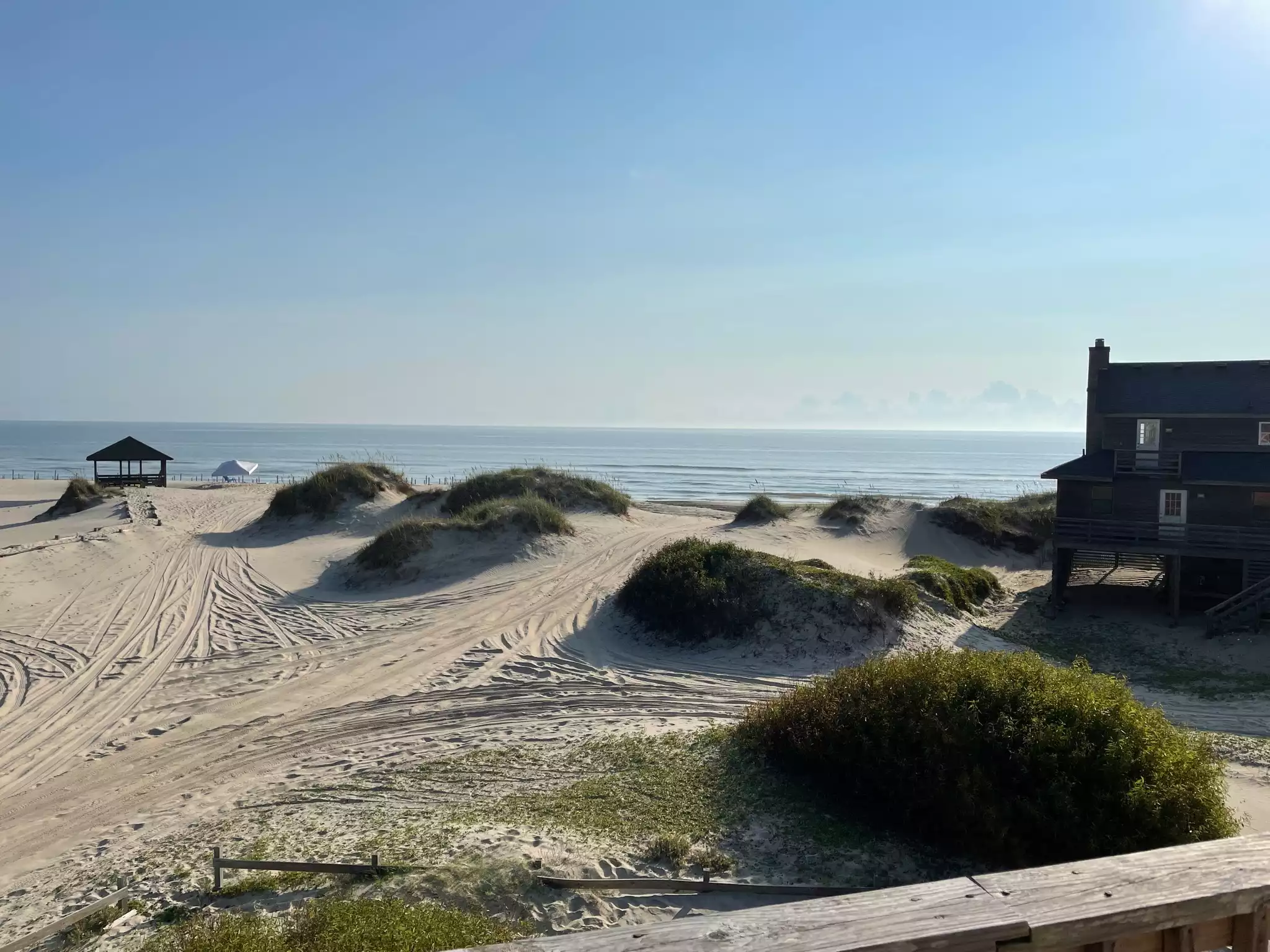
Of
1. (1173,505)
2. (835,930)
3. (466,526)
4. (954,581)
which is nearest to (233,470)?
(466,526)

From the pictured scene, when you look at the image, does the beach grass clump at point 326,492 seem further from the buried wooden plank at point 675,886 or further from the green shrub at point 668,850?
the buried wooden plank at point 675,886

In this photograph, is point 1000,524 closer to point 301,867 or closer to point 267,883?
point 301,867

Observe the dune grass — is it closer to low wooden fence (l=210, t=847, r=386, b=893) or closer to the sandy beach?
the sandy beach

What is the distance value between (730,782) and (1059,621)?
16.4 metres

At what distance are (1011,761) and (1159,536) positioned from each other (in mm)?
17623

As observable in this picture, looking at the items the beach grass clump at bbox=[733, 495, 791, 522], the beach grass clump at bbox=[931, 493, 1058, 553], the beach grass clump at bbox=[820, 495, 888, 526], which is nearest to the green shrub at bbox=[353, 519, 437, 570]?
the beach grass clump at bbox=[733, 495, 791, 522]

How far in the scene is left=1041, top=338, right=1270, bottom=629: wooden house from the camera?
22.0m

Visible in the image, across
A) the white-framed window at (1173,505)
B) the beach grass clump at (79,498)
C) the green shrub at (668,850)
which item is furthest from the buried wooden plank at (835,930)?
the beach grass clump at (79,498)

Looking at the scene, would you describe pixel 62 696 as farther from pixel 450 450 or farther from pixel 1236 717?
pixel 450 450

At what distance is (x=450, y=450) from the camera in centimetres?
16800

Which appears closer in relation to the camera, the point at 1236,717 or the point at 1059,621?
the point at 1236,717

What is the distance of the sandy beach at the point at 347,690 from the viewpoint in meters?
8.49

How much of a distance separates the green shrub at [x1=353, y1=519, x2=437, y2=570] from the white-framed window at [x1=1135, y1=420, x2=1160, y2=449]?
19740mm

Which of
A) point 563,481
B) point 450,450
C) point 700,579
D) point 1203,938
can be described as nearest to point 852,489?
point 563,481
